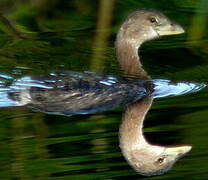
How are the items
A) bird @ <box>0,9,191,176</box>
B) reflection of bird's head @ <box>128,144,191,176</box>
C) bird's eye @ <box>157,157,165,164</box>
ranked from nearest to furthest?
reflection of bird's head @ <box>128,144,191,176</box> < bird's eye @ <box>157,157,165,164</box> < bird @ <box>0,9,191,176</box>

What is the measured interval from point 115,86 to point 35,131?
59.4 inches

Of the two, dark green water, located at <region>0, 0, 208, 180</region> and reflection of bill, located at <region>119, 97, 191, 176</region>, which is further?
reflection of bill, located at <region>119, 97, 191, 176</region>

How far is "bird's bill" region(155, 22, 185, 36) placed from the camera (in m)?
8.59

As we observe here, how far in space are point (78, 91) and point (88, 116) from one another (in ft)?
2.04

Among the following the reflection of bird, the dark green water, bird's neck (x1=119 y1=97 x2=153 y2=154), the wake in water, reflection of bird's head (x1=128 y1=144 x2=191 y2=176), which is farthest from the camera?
the wake in water

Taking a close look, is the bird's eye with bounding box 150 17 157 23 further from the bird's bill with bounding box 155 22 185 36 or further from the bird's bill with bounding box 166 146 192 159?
the bird's bill with bounding box 166 146 192 159

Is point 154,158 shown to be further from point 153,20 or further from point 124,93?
point 153,20

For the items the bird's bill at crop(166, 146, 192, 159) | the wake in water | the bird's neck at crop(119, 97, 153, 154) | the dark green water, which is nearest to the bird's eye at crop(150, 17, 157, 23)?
the dark green water

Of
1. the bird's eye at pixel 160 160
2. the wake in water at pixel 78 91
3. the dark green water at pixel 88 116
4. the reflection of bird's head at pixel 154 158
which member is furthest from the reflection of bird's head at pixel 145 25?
the bird's eye at pixel 160 160

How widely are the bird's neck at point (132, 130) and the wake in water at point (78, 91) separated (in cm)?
26

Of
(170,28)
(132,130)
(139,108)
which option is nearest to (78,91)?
(139,108)

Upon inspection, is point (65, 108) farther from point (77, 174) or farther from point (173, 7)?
point (173, 7)

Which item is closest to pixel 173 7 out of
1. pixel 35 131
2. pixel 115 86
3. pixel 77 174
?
pixel 115 86

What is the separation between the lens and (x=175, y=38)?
9.96 m
